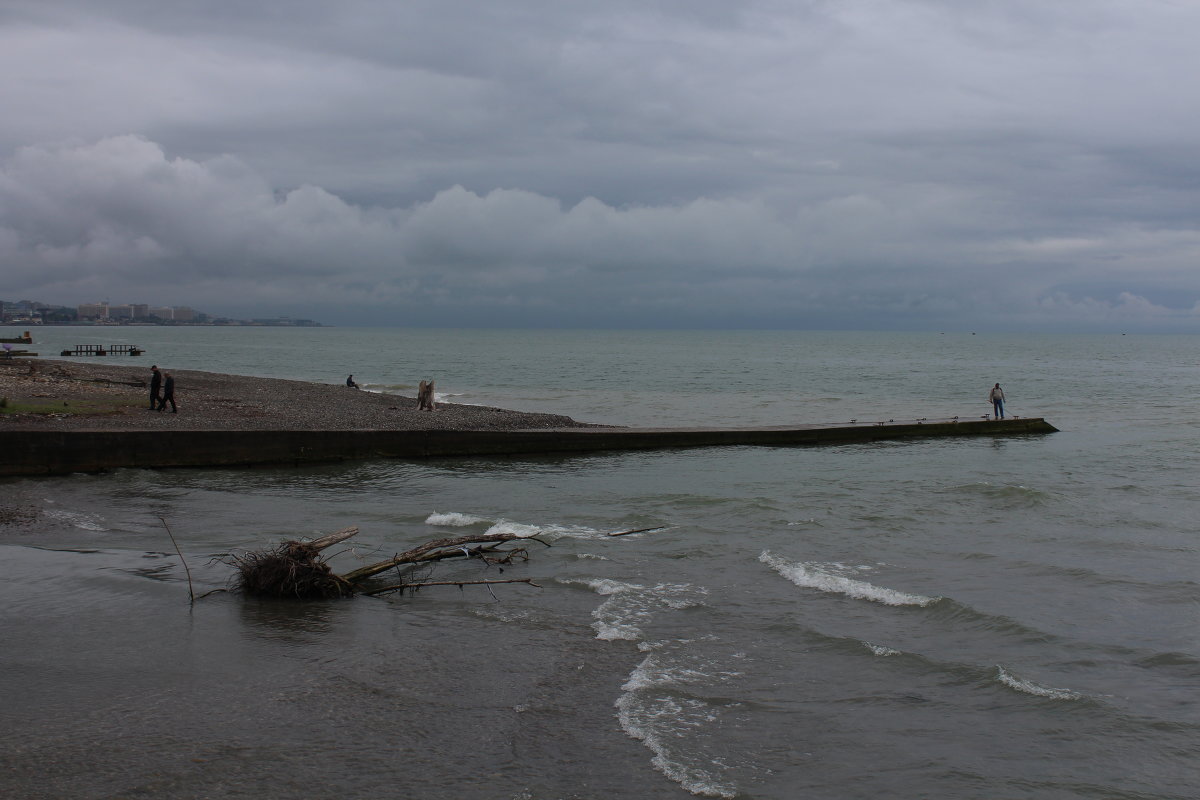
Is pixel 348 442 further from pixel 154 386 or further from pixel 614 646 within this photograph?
pixel 614 646

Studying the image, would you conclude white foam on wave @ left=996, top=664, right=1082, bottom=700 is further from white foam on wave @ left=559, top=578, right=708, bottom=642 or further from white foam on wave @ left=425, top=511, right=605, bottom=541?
white foam on wave @ left=425, top=511, right=605, bottom=541

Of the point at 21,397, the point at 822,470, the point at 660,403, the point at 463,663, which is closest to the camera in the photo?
the point at 463,663

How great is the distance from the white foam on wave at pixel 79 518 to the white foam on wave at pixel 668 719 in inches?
472

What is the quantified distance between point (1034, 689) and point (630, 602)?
5139mm

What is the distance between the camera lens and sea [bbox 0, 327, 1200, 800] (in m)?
7.81

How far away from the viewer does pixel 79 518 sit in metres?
17.7

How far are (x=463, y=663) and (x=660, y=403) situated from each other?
4709 cm

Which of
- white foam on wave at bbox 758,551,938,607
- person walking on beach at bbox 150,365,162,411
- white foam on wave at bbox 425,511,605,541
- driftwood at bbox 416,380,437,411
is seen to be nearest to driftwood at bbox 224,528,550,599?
white foam on wave at bbox 425,511,605,541

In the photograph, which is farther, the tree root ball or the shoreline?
the shoreline

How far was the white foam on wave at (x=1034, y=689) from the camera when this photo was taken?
9.77m

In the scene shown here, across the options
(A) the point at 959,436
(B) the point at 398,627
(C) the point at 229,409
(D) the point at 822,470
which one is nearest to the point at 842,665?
(B) the point at 398,627

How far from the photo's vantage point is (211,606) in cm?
1197

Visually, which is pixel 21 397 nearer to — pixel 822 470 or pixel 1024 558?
pixel 822 470

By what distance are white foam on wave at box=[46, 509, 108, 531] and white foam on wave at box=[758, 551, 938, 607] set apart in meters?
12.3
